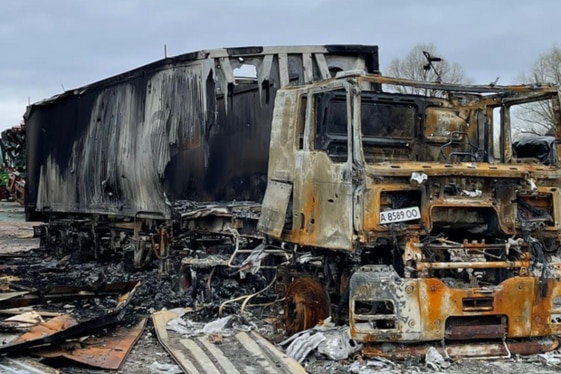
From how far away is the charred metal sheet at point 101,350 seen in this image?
21.0 ft

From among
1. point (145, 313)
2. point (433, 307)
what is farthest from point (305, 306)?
point (145, 313)

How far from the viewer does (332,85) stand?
6.56 meters

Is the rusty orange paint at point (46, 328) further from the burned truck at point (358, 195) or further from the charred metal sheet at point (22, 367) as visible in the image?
the burned truck at point (358, 195)

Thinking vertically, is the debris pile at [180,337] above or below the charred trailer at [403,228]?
below

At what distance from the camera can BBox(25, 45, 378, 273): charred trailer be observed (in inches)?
379

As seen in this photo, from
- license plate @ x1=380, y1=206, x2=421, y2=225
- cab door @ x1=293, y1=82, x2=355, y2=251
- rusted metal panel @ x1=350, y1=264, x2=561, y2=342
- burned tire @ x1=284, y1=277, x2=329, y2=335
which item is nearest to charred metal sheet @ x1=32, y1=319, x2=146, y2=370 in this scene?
burned tire @ x1=284, y1=277, x2=329, y2=335

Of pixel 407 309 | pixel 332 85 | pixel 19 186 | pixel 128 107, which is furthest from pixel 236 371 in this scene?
pixel 19 186

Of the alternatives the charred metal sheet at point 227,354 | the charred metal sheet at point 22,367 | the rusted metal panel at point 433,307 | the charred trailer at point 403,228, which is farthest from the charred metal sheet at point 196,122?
the charred metal sheet at point 22,367

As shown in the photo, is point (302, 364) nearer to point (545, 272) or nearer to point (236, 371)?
point (236, 371)

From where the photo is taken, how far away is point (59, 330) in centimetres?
717

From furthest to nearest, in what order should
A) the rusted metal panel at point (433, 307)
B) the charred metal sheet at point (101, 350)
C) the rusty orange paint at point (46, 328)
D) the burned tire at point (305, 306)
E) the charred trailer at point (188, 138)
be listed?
the charred trailer at point (188, 138)
the burned tire at point (305, 306)
the rusty orange paint at point (46, 328)
the charred metal sheet at point (101, 350)
the rusted metal panel at point (433, 307)

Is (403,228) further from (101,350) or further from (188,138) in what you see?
(188,138)

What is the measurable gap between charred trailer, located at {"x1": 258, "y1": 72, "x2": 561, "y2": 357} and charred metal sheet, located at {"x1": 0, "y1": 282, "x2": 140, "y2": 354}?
1.82 m

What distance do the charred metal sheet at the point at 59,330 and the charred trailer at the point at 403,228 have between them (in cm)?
182
